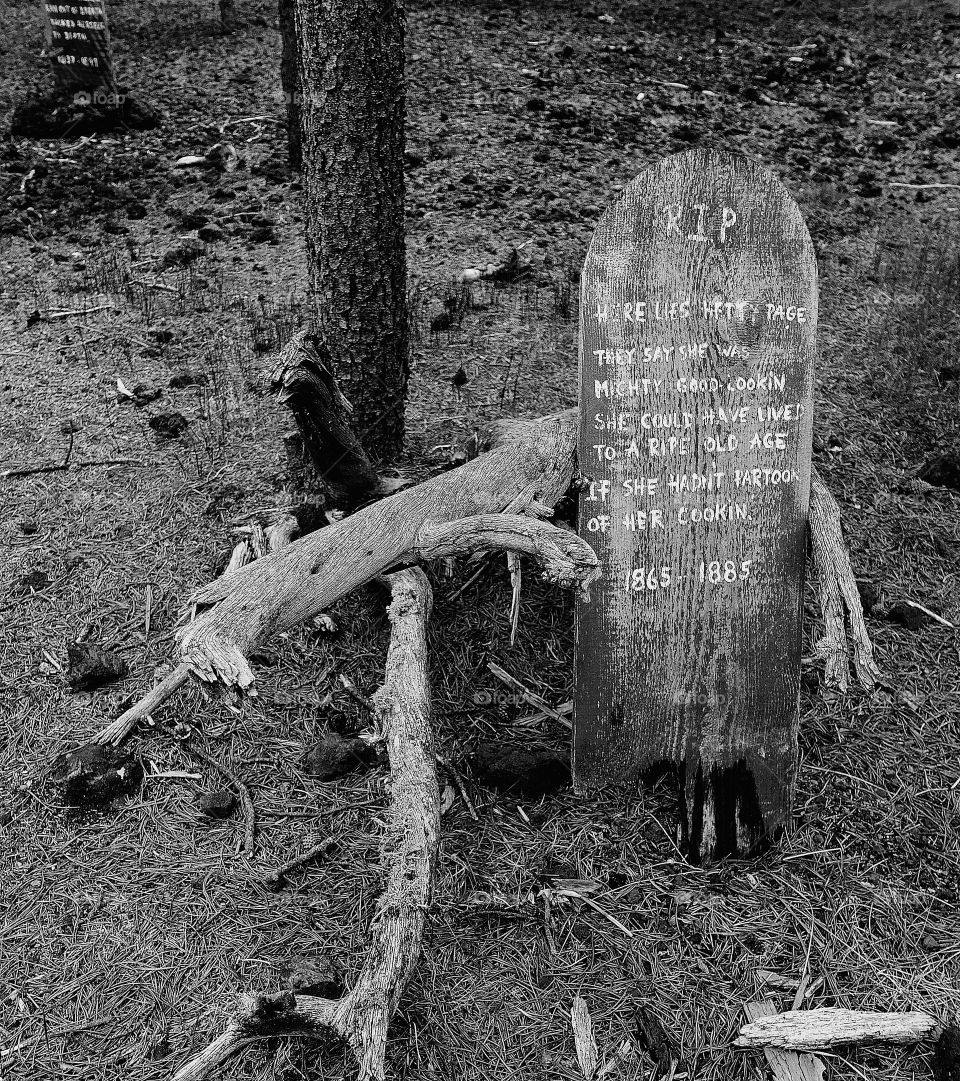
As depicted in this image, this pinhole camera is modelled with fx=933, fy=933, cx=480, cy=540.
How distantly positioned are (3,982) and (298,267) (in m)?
4.28

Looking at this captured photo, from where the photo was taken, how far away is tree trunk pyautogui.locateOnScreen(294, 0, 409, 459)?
323 centimetres

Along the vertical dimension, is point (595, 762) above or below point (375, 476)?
below

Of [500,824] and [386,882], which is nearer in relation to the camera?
[386,882]

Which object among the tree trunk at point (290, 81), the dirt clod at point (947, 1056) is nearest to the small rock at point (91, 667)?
the dirt clod at point (947, 1056)

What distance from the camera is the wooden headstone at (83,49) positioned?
25.7ft

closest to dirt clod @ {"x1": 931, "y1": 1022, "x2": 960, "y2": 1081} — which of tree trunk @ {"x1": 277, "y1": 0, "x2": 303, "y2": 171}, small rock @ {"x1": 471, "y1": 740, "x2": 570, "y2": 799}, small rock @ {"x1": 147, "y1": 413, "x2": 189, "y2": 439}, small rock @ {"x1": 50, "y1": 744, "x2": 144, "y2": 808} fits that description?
small rock @ {"x1": 471, "y1": 740, "x2": 570, "y2": 799}

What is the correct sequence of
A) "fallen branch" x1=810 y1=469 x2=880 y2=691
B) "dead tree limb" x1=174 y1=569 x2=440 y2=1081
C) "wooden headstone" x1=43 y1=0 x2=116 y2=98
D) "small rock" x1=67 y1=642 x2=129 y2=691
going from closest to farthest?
"dead tree limb" x1=174 y1=569 x2=440 y2=1081
"fallen branch" x1=810 y1=469 x2=880 y2=691
"small rock" x1=67 y1=642 x2=129 y2=691
"wooden headstone" x1=43 y1=0 x2=116 y2=98

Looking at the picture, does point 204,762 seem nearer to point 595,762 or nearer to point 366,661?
point 366,661

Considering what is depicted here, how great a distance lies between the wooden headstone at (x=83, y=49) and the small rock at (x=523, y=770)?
727cm

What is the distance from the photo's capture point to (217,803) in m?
2.88

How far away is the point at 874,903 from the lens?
267 cm

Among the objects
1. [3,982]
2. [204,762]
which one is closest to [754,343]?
[204,762]

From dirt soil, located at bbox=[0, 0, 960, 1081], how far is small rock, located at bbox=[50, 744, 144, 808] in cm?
5

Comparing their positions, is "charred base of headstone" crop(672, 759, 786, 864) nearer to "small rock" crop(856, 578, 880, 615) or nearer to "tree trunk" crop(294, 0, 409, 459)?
"small rock" crop(856, 578, 880, 615)
